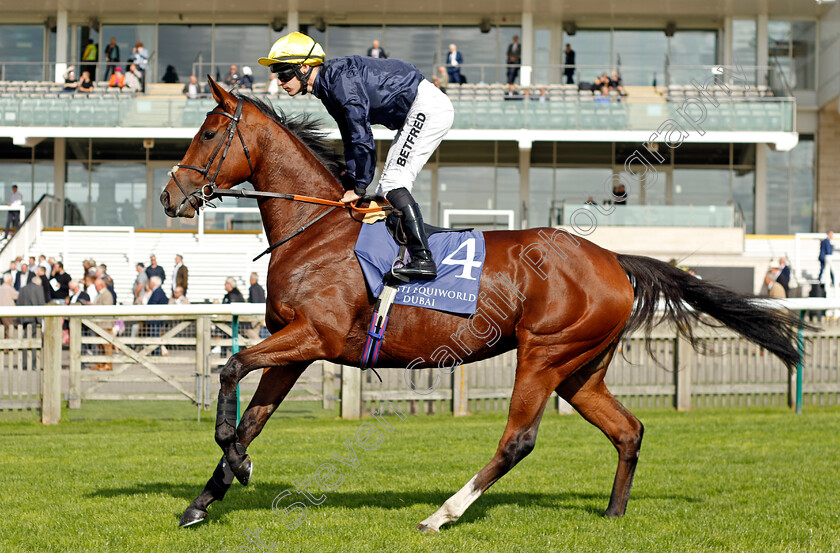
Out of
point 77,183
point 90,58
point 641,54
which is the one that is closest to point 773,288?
point 641,54

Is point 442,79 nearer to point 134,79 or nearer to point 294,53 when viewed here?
point 134,79

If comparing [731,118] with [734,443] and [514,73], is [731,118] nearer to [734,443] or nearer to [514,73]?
[514,73]

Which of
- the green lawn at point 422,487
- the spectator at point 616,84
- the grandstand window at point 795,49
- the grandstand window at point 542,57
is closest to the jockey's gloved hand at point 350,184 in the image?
the green lawn at point 422,487

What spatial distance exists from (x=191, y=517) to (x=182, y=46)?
23.2 meters

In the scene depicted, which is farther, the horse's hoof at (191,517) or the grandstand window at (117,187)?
the grandstand window at (117,187)

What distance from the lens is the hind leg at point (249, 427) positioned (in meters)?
4.63

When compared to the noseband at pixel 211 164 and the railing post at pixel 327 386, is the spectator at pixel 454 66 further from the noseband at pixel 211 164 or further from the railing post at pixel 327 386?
the noseband at pixel 211 164

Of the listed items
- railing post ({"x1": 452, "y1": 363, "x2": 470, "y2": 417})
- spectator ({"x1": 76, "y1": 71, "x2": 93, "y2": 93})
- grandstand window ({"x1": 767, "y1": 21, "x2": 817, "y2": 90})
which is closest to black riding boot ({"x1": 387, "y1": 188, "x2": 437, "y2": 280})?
railing post ({"x1": 452, "y1": 363, "x2": 470, "y2": 417})

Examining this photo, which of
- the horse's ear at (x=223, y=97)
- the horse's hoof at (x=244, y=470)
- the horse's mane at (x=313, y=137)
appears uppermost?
the horse's ear at (x=223, y=97)

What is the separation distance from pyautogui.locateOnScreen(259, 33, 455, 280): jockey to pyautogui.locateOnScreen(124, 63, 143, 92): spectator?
1991 cm

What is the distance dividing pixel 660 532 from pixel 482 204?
20.0m

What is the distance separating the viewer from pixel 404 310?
4.70m

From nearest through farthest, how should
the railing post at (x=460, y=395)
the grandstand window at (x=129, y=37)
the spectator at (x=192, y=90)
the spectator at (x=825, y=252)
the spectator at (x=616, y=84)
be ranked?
the railing post at (x=460, y=395), the spectator at (x=825, y=252), the spectator at (x=192, y=90), the spectator at (x=616, y=84), the grandstand window at (x=129, y=37)

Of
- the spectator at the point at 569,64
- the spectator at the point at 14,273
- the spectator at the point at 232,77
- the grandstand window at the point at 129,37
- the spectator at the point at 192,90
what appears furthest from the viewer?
the grandstand window at the point at 129,37
